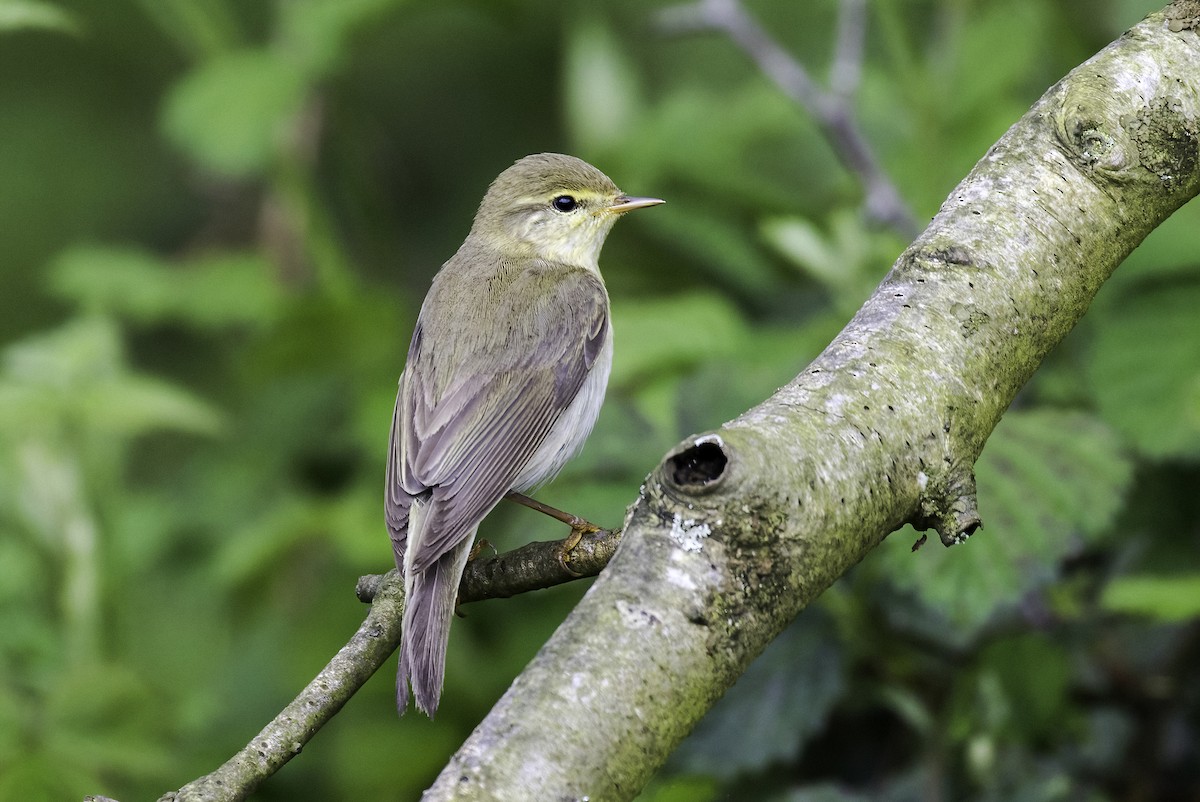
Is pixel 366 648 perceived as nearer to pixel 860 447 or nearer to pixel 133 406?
pixel 860 447

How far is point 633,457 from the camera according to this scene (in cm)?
348

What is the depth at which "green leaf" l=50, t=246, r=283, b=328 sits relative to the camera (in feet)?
17.0

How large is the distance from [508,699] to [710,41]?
5732 mm

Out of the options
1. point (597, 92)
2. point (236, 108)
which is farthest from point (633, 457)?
point (597, 92)

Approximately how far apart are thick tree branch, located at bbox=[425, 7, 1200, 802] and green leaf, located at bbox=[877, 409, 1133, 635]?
98cm

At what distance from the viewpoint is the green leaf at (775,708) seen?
326 cm

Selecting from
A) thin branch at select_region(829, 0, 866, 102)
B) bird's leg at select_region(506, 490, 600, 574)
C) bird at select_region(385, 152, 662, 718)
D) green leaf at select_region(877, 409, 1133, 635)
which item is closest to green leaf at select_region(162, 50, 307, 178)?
bird at select_region(385, 152, 662, 718)

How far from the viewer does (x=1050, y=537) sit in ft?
10.1

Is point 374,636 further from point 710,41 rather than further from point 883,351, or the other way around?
point 710,41

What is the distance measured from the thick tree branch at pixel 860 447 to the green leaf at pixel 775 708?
1.39 meters

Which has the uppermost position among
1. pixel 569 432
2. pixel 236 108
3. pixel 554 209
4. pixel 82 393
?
pixel 236 108

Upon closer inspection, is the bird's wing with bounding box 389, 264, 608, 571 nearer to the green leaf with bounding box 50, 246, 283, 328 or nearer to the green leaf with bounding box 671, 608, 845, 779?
the green leaf with bounding box 671, 608, 845, 779

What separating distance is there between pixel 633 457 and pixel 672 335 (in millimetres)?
595

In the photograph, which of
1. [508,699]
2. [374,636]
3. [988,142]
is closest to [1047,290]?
[508,699]
